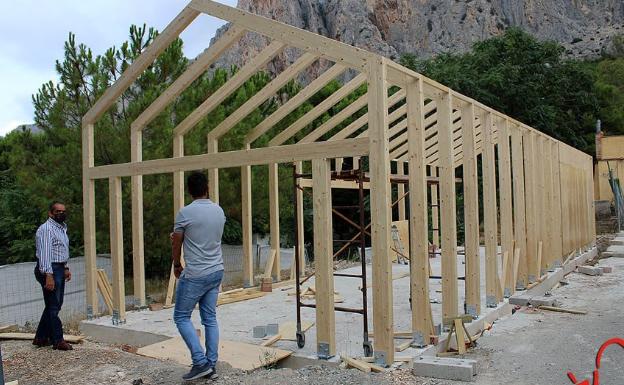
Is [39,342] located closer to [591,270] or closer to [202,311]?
[202,311]

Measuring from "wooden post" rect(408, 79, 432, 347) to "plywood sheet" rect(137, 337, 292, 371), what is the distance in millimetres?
1331

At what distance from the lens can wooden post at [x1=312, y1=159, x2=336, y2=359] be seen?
5.14m

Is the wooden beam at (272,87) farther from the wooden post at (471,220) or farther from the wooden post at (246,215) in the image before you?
the wooden post at (471,220)

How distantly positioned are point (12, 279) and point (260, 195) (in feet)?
15.7

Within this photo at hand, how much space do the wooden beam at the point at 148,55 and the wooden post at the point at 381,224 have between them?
3.15 m

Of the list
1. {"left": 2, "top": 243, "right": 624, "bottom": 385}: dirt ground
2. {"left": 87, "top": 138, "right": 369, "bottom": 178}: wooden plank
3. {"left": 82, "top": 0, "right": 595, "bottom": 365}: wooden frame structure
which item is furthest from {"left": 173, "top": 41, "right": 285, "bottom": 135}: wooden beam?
{"left": 2, "top": 243, "right": 624, "bottom": 385}: dirt ground

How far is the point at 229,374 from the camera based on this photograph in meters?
4.73

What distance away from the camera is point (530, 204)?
920cm

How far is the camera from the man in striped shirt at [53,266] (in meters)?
5.82

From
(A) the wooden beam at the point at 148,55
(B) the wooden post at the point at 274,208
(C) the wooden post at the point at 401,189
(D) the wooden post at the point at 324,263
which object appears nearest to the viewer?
(D) the wooden post at the point at 324,263

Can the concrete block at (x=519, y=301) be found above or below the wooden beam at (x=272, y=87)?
below

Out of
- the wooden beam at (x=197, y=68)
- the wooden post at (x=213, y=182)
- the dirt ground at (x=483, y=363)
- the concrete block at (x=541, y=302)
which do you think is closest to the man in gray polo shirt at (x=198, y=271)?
the dirt ground at (x=483, y=363)

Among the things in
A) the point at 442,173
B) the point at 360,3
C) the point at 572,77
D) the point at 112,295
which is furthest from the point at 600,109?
the point at 360,3

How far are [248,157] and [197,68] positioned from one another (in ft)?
5.56
